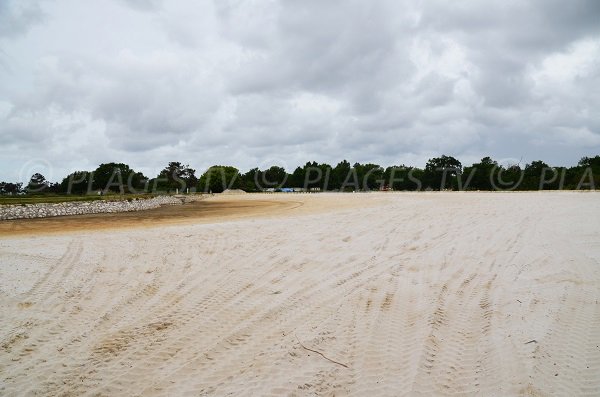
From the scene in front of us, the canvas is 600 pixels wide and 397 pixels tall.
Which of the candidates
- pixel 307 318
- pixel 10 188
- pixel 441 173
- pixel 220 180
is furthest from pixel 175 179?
pixel 307 318

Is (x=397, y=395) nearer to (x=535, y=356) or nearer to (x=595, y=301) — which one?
(x=535, y=356)

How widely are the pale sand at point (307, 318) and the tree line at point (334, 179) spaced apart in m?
58.3

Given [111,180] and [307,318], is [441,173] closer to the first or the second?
[111,180]

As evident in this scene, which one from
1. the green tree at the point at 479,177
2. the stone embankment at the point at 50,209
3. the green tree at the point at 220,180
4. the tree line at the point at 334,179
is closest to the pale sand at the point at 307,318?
the stone embankment at the point at 50,209

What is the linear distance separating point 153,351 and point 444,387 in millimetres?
3433

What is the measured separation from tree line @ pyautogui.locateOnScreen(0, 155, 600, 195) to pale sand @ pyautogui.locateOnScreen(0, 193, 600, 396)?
58304 millimetres

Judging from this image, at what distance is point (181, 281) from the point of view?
7332 millimetres

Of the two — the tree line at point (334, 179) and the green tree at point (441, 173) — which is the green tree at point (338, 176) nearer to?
the tree line at point (334, 179)

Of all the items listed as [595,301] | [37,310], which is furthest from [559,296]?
[37,310]

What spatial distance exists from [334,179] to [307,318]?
11520 cm

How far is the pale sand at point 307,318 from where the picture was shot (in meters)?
4.00

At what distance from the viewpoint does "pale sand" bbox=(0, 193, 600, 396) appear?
4.00m

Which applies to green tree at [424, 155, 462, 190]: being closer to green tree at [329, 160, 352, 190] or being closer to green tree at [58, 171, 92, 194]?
green tree at [329, 160, 352, 190]

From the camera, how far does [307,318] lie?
18.0 feet
